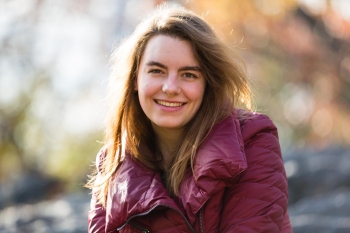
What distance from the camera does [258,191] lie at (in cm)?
301

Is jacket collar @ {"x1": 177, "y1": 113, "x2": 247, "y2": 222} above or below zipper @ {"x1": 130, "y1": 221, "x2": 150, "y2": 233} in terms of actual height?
above

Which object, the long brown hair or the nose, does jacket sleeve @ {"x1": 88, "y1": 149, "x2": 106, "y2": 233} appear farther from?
the nose

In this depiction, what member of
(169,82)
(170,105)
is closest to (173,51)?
(169,82)

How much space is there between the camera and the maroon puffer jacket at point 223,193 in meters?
2.98

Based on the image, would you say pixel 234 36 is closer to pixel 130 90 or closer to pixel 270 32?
pixel 270 32

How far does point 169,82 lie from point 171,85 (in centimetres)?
2

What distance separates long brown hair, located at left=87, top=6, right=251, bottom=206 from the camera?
319 cm

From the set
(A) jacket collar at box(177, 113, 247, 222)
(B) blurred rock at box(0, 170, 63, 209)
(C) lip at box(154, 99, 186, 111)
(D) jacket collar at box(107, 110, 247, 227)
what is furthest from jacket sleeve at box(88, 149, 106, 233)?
(B) blurred rock at box(0, 170, 63, 209)

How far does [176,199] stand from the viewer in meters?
3.15

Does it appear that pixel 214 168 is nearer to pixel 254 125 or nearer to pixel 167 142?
pixel 254 125

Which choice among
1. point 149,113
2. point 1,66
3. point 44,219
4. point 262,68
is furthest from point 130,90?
point 262,68

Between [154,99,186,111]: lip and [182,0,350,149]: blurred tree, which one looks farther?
[182,0,350,149]: blurred tree

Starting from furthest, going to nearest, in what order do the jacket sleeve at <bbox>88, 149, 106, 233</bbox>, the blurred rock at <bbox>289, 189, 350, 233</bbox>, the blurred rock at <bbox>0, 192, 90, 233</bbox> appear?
the blurred rock at <bbox>0, 192, 90, 233</bbox>
the blurred rock at <bbox>289, 189, 350, 233</bbox>
the jacket sleeve at <bbox>88, 149, 106, 233</bbox>

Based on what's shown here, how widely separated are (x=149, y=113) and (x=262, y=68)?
13.4 m
